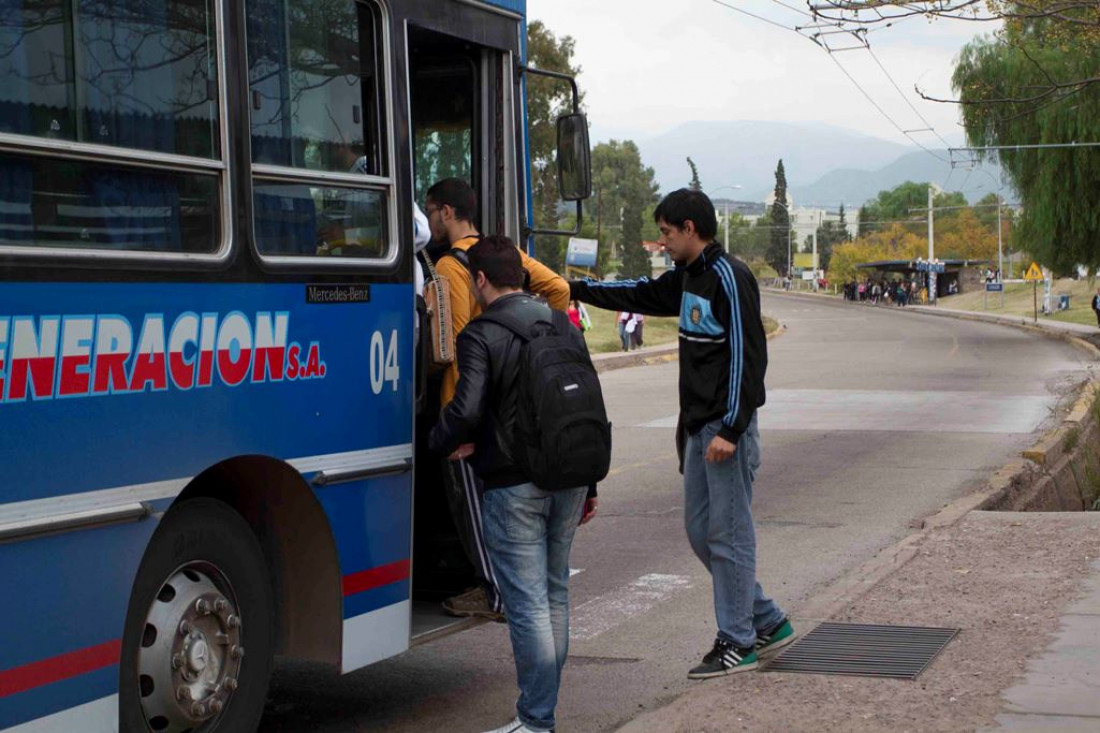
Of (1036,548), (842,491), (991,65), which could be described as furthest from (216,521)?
(991,65)

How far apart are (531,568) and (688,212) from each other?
1.83m

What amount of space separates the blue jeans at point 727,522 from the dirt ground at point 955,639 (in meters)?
0.30

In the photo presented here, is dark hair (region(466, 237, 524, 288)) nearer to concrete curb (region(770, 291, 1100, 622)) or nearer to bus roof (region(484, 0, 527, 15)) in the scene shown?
bus roof (region(484, 0, 527, 15))

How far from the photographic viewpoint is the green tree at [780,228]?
165250 millimetres

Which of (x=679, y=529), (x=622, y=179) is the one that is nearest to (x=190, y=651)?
(x=679, y=529)

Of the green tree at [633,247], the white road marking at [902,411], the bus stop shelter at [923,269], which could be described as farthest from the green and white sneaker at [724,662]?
the bus stop shelter at [923,269]

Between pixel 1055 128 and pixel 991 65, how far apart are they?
5.38 meters

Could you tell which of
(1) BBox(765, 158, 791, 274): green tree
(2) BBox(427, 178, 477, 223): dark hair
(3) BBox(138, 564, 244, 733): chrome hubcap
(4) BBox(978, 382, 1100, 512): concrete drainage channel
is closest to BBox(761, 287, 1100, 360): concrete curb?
(4) BBox(978, 382, 1100, 512): concrete drainage channel

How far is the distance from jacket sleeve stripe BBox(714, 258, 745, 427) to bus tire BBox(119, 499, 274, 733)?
207cm

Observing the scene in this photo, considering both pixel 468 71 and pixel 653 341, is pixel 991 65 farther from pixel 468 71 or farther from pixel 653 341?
pixel 468 71

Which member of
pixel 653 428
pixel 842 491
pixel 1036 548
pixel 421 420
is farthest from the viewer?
pixel 653 428

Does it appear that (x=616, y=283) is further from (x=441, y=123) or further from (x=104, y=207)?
(x=104, y=207)

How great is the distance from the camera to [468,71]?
6.81 meters

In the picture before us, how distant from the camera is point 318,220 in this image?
522 cm
